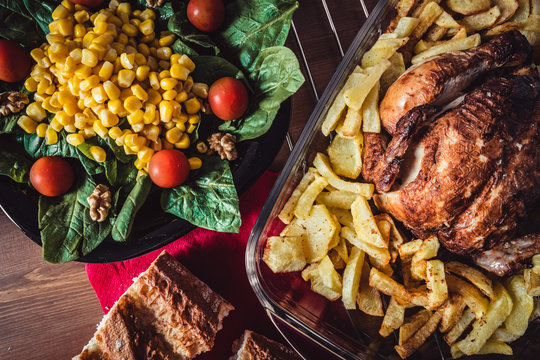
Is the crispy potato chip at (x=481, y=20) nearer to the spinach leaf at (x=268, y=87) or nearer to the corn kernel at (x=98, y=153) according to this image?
the spinach leaf at (x=268, y=87)

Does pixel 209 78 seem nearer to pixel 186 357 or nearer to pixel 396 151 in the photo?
pixel 396 151

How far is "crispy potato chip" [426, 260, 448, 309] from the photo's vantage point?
86.0 inches

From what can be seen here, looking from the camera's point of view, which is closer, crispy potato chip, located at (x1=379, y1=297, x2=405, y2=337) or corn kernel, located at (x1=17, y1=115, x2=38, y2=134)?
crispy potato chip, located at (x1=379, y1=297, x2=405, y2=337)

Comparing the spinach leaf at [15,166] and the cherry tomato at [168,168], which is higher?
the cherry tomato at [168,168]

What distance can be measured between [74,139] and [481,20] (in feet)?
8.25

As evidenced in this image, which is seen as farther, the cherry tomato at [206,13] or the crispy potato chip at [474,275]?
the cherry tomato at [206,13]

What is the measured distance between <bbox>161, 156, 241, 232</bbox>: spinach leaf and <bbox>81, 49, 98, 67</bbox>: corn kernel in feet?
2.73

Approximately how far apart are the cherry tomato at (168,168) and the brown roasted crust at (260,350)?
115 cm

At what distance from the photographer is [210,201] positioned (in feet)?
8.20

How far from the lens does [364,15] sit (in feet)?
9.91

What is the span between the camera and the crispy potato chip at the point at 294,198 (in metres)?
2.41

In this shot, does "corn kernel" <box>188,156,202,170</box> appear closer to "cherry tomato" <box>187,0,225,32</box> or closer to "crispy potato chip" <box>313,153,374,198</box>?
"crispy potato chip" <box>313,153,374,198</box>

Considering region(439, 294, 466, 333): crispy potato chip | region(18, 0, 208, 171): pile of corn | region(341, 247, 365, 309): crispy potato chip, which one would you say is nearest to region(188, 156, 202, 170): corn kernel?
region(18, 0, 208, 171): pile of corn

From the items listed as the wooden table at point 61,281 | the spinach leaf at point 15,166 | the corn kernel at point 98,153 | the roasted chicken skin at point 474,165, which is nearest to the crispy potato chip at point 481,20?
the roasted chicken skin at point 474,165
